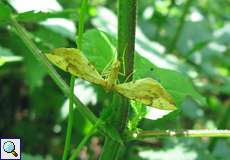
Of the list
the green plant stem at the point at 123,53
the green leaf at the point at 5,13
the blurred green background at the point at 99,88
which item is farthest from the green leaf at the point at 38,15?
the green plant stem at the point at 123,53

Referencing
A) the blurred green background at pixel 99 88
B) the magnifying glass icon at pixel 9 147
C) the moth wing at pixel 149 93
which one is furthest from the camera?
the blurred green background at pixel 99 88

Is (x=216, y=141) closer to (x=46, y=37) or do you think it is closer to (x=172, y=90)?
(x=46, y=37)

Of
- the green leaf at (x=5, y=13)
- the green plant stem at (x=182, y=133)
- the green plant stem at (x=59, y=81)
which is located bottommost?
the green plant stem at (x=182, y=133)

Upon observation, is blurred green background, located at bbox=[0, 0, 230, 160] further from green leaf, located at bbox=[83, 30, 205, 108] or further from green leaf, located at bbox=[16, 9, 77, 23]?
green leaf, located at bbox=[83, 30, 205, 108]

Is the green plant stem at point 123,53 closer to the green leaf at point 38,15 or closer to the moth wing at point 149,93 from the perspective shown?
the moth wing at point 149,93

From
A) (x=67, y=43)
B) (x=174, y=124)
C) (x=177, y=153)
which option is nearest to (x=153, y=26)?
(x=174, y=124)

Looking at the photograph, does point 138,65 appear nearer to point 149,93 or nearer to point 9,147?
point 149,93

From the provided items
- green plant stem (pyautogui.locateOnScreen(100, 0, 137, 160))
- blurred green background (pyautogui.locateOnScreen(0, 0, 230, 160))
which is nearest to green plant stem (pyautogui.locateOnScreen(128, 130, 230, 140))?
green plant stem (pyautogui.locateOnScreen(100, 0, 137, 160))

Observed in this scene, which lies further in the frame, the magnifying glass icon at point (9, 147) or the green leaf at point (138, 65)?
the magnifying glass icon at point (9, 147)
